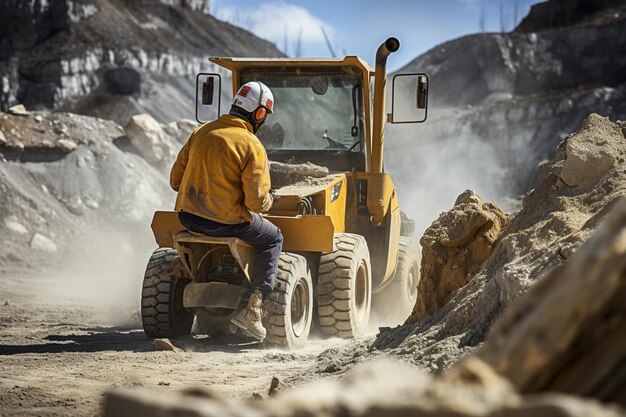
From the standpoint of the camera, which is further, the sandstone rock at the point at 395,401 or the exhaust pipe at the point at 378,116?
the exhaust pipe at the point at 378,116

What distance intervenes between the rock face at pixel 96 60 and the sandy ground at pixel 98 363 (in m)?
24.7

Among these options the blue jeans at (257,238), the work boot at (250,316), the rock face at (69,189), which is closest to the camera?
the blue jeans at (257,238)

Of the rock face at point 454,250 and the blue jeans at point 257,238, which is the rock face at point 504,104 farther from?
the rock face at point 454,250

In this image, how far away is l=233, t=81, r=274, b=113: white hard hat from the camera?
8.78 m

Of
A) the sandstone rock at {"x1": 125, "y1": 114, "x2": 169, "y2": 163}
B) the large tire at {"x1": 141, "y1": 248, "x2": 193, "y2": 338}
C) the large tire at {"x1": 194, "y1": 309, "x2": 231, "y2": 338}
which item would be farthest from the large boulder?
the large tire at {"x1": 141, "y1": 248, "x2": 193, "y2": 338}

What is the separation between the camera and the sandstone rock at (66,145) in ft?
68.7

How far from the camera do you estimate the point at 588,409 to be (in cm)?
218

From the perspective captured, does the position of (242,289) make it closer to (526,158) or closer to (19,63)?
(526,158)

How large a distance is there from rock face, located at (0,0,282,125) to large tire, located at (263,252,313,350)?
2605cm


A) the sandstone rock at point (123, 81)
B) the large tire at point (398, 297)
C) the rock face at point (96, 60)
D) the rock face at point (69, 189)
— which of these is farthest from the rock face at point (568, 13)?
the large tire at point (398, 297)

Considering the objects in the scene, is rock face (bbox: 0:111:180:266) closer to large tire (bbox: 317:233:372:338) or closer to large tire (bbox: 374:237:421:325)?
large tire (bbox: 374:237:421:325)

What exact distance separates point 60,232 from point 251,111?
1157cm

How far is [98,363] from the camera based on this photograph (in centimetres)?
808

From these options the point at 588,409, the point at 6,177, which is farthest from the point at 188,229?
the point at 6,177
